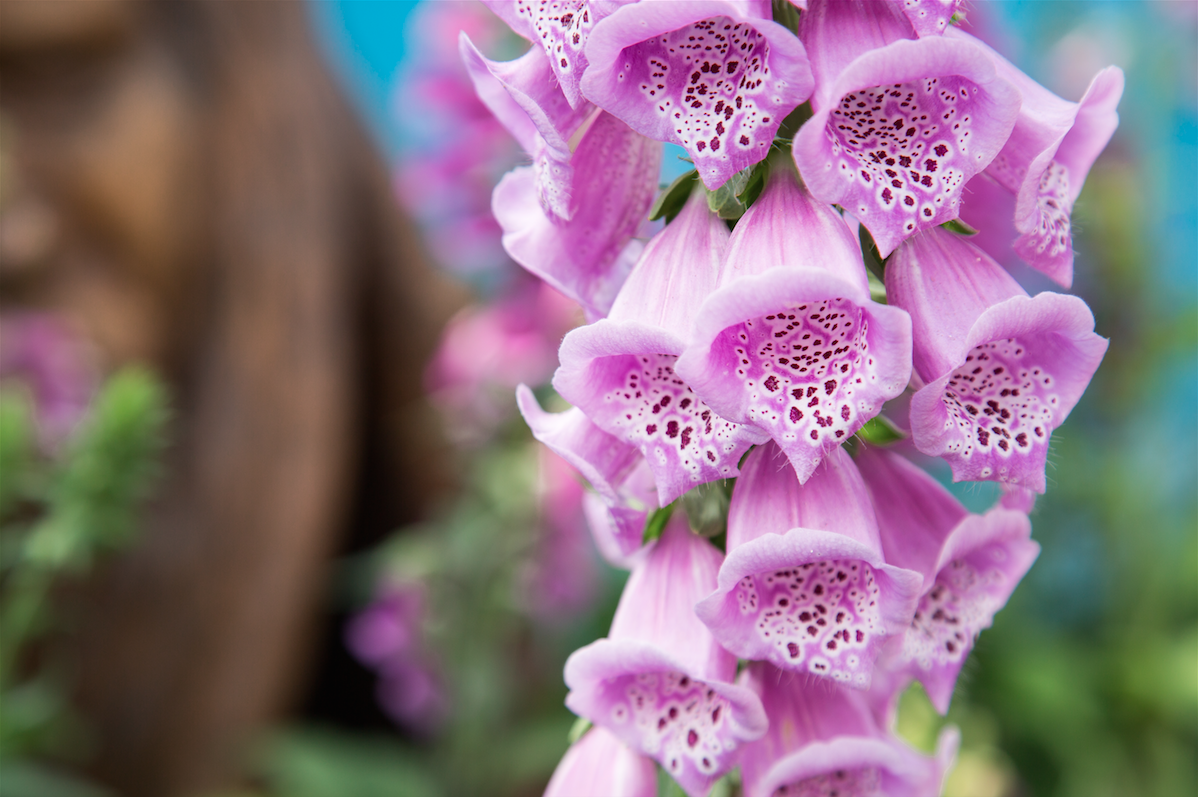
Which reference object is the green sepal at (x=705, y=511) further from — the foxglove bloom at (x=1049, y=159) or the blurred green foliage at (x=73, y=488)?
the blurred green foliage at (x=73, y=488)

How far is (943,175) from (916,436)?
0.09 metres

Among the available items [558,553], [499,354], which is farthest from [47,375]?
[558,553]

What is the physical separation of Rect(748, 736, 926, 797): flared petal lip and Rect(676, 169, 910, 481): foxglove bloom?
119mm

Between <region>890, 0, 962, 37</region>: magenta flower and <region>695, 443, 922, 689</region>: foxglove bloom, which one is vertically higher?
<region>890, 0, 962, 37</region>: magenta flower

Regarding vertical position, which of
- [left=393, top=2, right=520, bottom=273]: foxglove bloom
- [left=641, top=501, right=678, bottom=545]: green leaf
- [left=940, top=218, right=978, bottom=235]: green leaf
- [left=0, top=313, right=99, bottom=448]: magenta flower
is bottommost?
[left=0, top=313, right=99, bottom=448]: magenta flower

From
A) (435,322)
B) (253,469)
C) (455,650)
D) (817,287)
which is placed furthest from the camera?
(435,322)

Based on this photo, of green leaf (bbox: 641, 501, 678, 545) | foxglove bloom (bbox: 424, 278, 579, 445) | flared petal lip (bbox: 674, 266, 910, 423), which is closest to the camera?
flared petal lip (bbox: 674, 266, 910, 423)

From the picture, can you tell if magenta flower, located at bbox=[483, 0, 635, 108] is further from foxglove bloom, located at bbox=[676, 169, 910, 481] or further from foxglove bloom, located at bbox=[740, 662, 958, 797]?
foxglove bloom, located at bbox=[740, 662, 958, 797]

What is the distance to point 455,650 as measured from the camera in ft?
4.44

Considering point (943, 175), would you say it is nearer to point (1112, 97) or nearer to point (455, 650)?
point (1112, 97)

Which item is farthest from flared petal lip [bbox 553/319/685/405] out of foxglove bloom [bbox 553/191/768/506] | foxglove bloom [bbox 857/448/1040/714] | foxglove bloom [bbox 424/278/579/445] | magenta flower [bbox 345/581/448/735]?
magenta flower [bbox 345/581/448/735]

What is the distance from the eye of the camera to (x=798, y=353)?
1.07 ft

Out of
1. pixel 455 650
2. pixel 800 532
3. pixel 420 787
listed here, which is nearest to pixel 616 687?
pixel 800 532

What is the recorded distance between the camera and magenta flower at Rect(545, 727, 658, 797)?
15.3 inches
